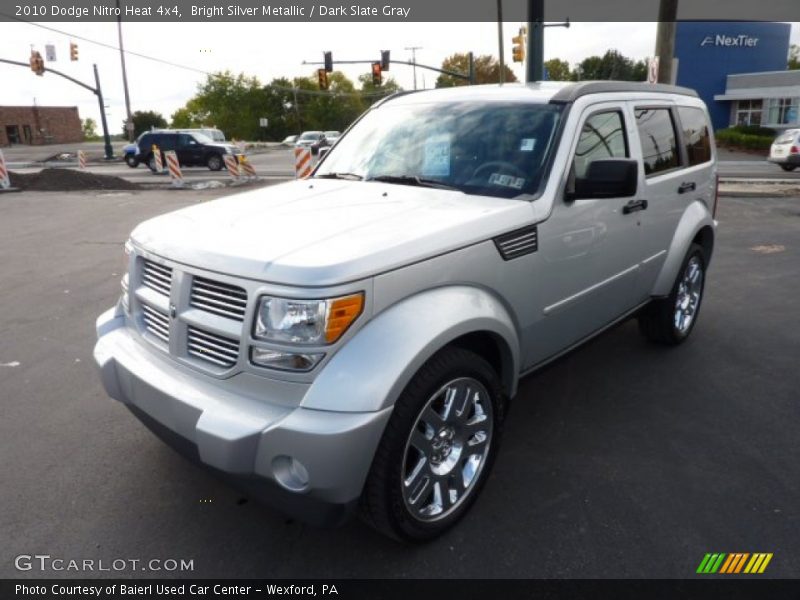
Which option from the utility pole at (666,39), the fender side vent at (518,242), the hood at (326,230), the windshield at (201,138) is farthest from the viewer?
the windshield at (201,138)

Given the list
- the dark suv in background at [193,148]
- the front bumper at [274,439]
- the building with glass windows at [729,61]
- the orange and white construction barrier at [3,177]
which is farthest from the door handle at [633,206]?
the building with glass windows at [729,61]

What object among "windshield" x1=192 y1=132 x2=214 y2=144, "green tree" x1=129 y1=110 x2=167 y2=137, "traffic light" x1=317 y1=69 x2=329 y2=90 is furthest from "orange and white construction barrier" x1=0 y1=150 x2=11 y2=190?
"green tree" x1=129 y1=110 x2=167 y2=137

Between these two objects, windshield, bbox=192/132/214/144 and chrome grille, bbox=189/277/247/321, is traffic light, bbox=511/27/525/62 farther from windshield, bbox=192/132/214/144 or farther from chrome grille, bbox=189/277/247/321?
chrome grille, bbox=189/277/247/321

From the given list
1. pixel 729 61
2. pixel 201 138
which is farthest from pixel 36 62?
pixel 729 61

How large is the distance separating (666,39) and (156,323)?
47.0 ft

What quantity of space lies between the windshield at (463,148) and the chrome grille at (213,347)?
1489 mm

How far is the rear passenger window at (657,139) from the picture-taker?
4.10m

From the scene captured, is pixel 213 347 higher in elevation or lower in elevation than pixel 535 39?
lower

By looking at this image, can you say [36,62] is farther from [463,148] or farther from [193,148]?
[463,148]

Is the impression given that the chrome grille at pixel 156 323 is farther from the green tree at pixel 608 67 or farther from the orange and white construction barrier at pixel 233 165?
the green tree at pixel 608 67

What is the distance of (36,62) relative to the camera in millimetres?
31938

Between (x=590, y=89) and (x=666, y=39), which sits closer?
(x=590, y=89)

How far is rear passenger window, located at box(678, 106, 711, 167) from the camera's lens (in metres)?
4.73

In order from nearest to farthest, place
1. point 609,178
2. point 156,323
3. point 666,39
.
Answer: point 156,323
point 609,178
point 666,39
